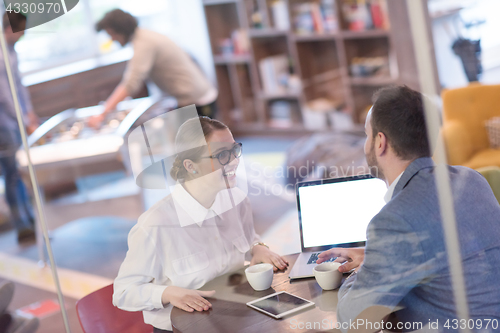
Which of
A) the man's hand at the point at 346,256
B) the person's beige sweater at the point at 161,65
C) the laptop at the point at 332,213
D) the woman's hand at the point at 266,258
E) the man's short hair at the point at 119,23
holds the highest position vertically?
the man's short hair at the point at 119,23

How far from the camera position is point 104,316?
1.31 metres

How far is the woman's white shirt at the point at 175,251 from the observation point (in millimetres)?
1131

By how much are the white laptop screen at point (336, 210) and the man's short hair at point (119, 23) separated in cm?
77

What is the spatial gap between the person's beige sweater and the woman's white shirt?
0.41 m

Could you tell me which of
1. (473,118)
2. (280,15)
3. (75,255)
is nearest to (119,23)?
(75,255)

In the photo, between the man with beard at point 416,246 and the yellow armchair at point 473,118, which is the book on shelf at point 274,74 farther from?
the man with beard at point 416,246

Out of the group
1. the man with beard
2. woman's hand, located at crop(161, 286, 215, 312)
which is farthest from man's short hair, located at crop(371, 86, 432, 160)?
woman's hand, located at crop(161, 286, 215, 312)

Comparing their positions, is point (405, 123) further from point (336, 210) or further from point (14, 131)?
point (14, 131)

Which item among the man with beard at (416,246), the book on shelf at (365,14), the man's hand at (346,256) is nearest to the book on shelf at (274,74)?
the book on shelf at (365,14)

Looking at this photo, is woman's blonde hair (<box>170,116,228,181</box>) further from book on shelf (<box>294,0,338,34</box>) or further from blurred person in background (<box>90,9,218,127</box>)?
book on shelf (<box>294,0,338,34</box>)

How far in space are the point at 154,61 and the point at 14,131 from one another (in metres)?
0.52

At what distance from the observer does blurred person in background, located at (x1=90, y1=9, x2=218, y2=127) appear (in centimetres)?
147

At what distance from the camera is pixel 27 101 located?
5.31 ft

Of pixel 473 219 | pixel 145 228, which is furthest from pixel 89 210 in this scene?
pixel 473 219
